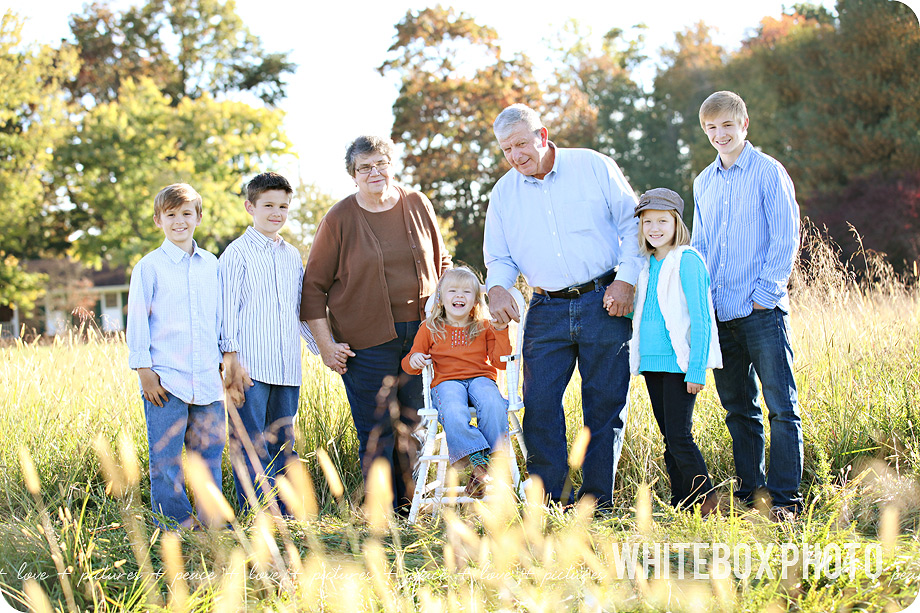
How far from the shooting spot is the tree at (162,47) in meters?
24.4

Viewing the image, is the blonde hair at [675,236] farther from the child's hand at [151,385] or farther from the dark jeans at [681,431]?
the child's hand at [151,385]

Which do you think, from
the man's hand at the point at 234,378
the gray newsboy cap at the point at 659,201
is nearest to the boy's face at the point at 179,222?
the man's hand at the point at 234,378

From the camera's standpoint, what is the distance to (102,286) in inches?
1257

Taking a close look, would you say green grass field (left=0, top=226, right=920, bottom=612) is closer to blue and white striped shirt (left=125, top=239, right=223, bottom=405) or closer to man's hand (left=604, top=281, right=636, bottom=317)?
blue and white striped shirt (left=125, top=239, right=223, bottom=405)

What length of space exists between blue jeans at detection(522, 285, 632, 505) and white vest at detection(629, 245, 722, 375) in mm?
156

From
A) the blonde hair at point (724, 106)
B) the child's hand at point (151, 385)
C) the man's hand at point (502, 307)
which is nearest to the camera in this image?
the child's hand at point (151, 385)

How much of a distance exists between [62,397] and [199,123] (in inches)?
774

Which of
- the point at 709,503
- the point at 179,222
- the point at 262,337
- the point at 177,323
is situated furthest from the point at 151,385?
the point at 709,503

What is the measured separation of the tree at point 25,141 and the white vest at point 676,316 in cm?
1930

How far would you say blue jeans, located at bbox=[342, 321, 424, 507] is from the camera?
12.8ft

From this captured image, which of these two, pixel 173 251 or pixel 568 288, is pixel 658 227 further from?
pixel 173 251

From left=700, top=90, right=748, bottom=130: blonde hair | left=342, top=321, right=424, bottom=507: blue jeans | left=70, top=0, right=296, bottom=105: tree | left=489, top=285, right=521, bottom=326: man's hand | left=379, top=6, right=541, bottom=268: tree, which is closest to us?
left=700, top=90, right=748, bottom=130: blonde hair

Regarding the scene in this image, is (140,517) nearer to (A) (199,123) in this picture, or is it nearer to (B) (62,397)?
(B) (62,397)

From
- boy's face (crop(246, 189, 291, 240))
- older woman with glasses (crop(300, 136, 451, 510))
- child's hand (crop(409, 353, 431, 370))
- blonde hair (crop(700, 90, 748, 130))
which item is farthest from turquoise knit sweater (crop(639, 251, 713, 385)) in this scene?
boy's face (crop(246, 189, 291, 240))
